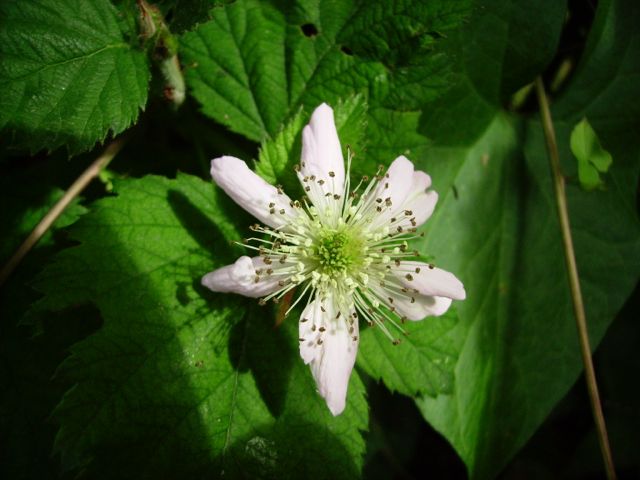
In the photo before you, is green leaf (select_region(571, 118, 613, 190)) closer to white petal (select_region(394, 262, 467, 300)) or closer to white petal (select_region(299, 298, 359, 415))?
white petal (select_region(394, 262, 467, 300))

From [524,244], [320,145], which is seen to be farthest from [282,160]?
[524,244]

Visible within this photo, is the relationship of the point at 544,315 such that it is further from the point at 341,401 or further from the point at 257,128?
the point at 257,128

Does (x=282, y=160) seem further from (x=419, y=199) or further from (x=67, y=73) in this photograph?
(x=67, y=73)

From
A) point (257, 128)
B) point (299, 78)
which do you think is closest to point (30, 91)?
point (257, 128)

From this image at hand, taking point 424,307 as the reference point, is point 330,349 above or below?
below

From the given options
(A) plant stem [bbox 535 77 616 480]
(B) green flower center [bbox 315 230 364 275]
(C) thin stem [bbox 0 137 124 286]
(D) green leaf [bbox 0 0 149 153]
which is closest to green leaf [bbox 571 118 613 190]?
(A) plant stem [bbox 535 77 616 480]

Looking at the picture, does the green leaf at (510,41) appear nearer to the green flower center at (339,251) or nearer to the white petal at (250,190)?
the green flower center at (339,251)

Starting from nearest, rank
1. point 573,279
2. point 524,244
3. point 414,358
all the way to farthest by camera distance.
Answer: point 414,358 < point 573,279 < point 524,244

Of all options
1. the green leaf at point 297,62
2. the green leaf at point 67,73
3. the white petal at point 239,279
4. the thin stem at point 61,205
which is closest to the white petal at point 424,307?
the white petal at point 239,279
